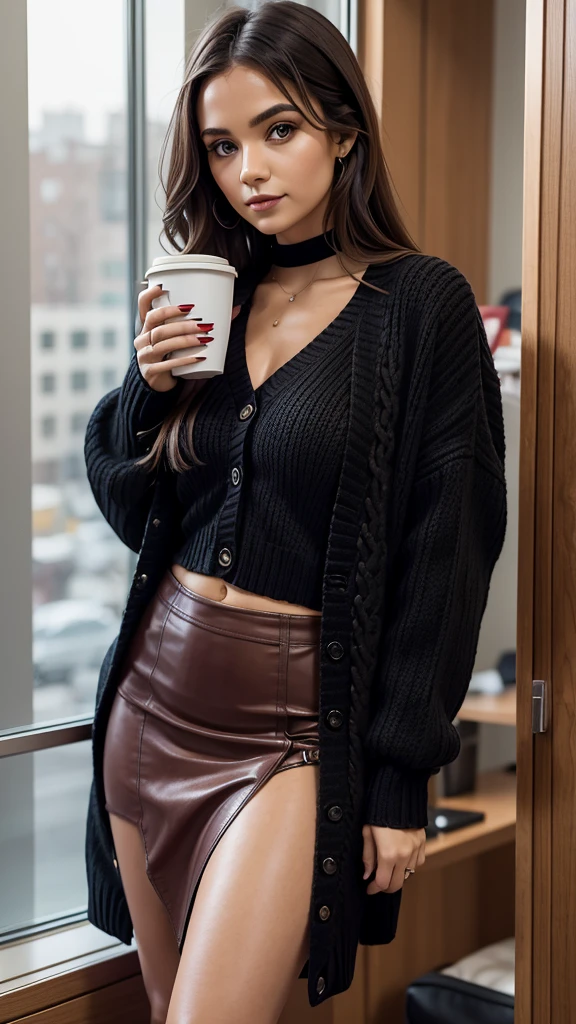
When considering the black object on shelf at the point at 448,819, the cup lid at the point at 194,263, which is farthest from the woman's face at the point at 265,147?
the black object on shelf at the point at 448,819

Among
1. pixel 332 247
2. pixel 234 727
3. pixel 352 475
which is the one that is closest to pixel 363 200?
pixel 332 247

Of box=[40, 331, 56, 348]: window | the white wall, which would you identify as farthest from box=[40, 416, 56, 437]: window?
the white wall

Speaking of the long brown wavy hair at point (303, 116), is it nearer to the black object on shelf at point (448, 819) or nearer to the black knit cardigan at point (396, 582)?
the black knit cardigan at point (396, 582)

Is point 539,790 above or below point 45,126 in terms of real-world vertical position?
below

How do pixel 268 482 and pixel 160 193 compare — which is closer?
pixel 268 482

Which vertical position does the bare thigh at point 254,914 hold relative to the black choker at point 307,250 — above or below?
below

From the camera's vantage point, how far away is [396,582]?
118 centimetres

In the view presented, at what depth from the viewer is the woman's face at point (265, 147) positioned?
3.91ft

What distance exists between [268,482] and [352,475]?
11 cm

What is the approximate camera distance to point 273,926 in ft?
3.59

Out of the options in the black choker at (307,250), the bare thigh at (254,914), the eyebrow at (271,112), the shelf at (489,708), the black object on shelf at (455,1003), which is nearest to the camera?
the bare thigh at (254,914)

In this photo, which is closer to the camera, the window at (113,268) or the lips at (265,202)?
the lips at (265,202)

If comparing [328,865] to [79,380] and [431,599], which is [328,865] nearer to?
[431,599]

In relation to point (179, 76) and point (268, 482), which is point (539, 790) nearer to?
point (268, 482)
